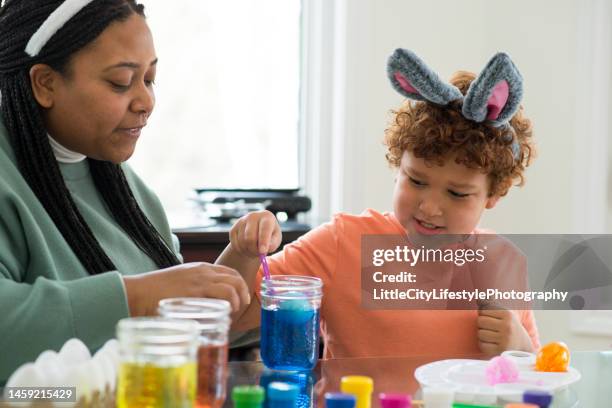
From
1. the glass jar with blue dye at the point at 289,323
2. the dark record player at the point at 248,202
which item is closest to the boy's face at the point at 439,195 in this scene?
the glass jar with blue dye at the point at 289,323

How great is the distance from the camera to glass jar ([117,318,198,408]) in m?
0.94

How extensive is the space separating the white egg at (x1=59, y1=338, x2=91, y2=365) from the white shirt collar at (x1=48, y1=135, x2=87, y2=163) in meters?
0.60

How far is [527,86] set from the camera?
3016 mm

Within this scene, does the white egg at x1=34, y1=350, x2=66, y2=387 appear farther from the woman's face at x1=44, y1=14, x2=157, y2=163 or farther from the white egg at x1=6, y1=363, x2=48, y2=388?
the woman's face at x1=44, y1=14, x2=157, y2=163

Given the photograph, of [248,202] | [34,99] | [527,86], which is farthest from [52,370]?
[527,86]

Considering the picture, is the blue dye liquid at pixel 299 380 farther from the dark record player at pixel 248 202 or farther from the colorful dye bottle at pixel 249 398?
the dark record player at pixel 248 202

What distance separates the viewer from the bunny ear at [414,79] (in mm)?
1587

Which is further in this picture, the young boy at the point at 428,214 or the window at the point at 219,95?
the window at the point at 219,95

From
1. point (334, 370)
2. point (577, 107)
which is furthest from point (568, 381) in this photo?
point (577, 107)

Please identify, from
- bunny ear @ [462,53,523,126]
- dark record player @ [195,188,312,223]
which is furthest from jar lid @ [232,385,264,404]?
dark record player @ [195,188,312,223]

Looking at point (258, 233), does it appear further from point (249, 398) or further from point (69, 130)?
point (249, 398)

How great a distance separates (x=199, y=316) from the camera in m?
1.06

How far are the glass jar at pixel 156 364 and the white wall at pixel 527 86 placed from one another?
2.12 metres

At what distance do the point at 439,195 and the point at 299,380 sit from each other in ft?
1.78
